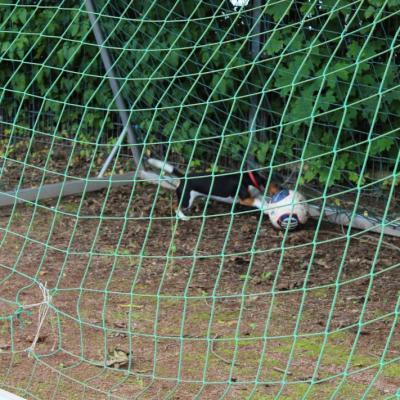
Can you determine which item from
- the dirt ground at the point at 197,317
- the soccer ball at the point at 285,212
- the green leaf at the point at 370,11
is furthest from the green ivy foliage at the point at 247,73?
the dirt ground at the point at 197,317

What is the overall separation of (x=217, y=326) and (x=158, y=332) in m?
0.26

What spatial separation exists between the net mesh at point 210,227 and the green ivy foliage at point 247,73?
15mm

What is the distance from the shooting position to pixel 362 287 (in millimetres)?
4023

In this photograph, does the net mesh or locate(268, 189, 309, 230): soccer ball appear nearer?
the net mesh

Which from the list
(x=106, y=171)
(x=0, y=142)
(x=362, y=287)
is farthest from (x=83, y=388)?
(x=0, y=142)

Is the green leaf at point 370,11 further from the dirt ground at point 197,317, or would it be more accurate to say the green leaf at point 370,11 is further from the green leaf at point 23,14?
the green leaf at point 23,14

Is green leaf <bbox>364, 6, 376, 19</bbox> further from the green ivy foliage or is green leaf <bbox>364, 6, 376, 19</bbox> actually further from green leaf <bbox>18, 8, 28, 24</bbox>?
green leaf <bbox>18, 8, 28, 24</bbox>

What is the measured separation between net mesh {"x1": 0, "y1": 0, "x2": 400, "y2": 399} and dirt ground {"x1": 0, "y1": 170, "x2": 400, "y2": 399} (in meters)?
0.01

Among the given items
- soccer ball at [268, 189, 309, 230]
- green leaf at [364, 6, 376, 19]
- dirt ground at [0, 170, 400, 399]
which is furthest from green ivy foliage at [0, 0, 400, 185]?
dirt ground at [0, 170, 400, 399]

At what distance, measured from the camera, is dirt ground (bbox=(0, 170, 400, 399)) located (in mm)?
3078

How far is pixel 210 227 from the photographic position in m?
4.97

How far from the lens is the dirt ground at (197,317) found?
121 inches

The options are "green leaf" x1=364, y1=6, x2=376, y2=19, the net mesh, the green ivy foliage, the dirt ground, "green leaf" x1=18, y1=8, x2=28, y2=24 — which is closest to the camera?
the dirt ground

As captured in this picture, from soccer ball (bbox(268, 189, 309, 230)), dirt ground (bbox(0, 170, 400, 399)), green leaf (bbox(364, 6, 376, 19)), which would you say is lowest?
soccer ball (bbox(268, 189, 309, 230))
